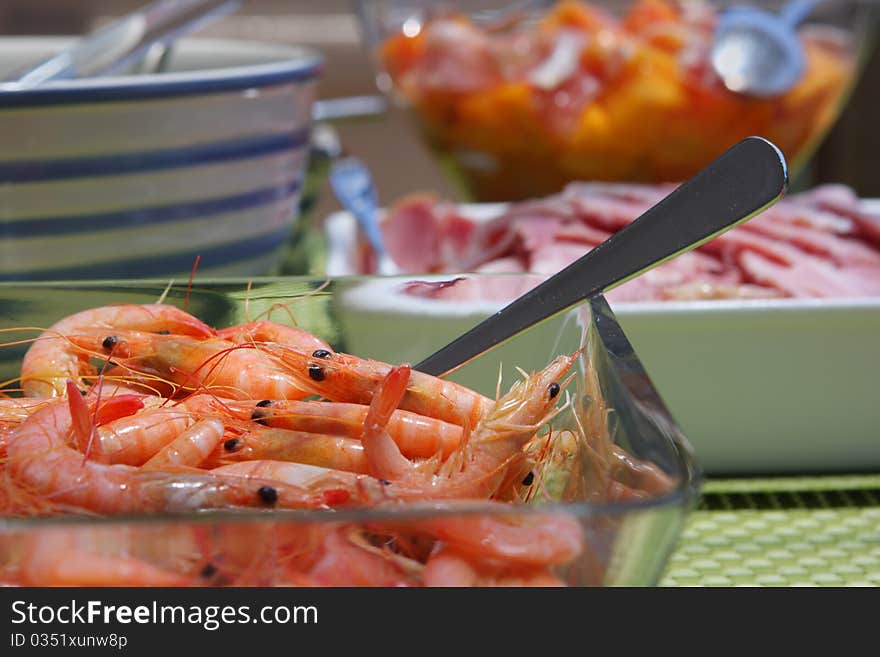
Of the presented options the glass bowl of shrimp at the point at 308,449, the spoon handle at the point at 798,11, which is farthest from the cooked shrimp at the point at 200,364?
the spoon handle at the point at 798,11

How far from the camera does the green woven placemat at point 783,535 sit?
51 centimetres

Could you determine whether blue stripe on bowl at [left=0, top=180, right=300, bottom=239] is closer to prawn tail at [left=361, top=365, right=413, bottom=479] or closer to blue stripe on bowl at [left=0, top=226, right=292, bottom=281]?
blue stripe on bowl at [left=0, top=226, right=292, bottom=281]

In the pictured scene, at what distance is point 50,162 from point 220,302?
204 mm

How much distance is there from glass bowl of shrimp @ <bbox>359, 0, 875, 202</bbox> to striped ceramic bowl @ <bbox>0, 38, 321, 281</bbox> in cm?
30

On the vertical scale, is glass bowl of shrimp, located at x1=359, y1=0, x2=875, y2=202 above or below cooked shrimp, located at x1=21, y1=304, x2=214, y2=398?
above

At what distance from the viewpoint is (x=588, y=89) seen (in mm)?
1003

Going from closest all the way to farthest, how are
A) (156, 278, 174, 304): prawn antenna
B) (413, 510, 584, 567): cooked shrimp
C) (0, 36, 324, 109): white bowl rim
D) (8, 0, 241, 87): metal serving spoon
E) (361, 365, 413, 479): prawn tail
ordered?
(413, 510, 584, 567): cooked shrimp < (361, 365, 413, 479): prawn tail < (156, 278, 174, 304): prawn antenna < (0, 36, 324, 109): white bowl rim < (8, 0, 241, 87): metal serving spoon

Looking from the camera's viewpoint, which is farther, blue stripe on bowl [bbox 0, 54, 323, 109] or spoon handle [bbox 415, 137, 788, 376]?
blue stripe on bowl [bbox 0, 54, 323, 109]

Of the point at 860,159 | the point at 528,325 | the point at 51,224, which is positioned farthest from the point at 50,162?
the point at 860,159

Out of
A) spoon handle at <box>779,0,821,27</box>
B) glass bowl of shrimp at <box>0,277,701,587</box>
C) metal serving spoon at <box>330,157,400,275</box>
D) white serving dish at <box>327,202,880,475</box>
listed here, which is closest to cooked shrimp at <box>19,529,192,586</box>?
glass bowl of shrimp at <box>0,277,701,587</box>

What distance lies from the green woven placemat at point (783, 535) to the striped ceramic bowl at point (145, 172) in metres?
0.34

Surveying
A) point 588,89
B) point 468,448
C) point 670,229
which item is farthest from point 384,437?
point 588,89

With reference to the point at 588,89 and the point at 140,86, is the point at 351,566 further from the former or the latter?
the point at 588,89

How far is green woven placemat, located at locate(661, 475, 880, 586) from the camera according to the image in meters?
0.51
